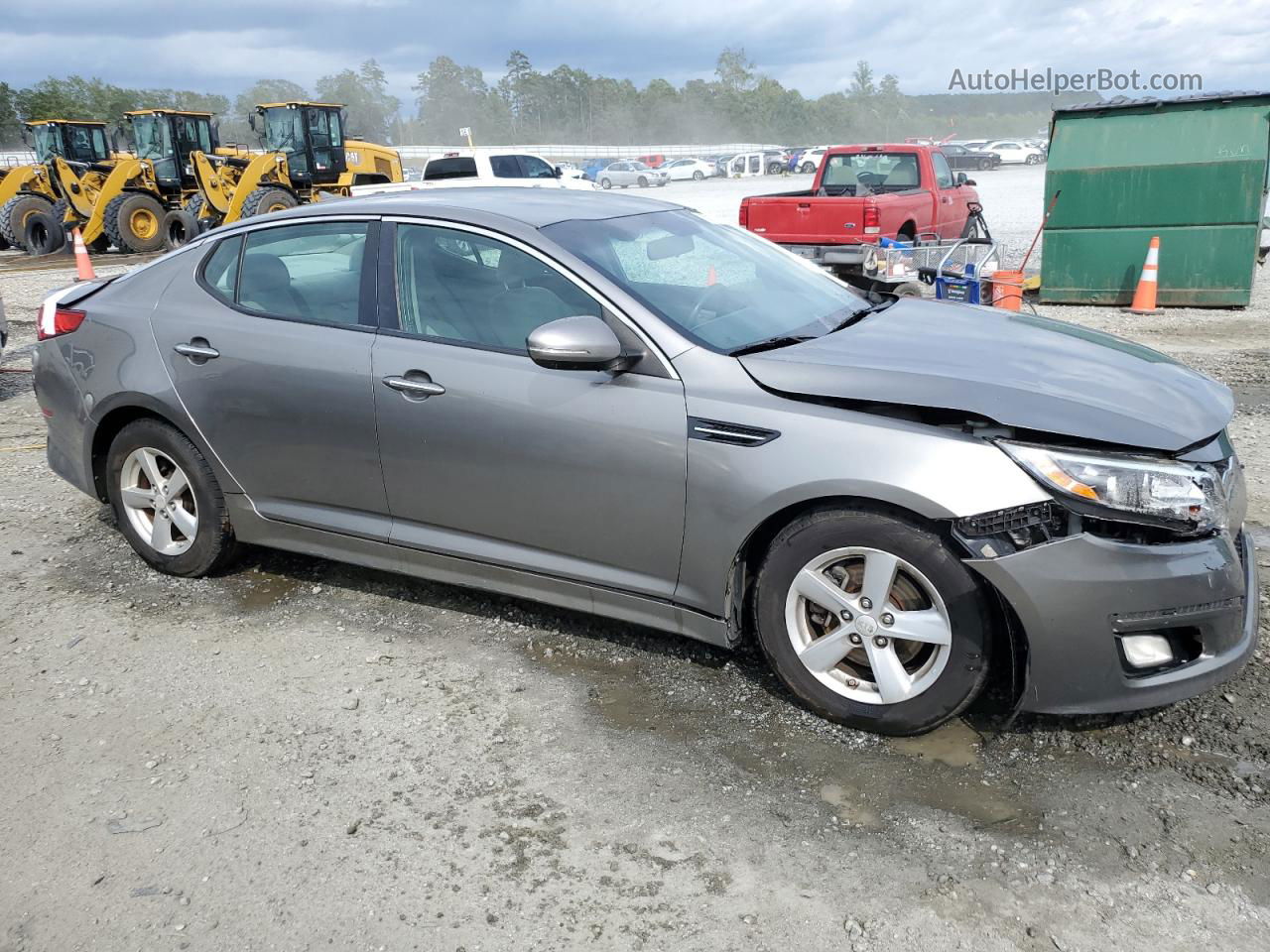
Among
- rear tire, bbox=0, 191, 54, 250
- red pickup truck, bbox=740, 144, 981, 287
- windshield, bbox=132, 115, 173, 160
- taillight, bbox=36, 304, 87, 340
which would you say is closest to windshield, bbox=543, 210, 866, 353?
taillight, bbox=36, 304, 87, 340

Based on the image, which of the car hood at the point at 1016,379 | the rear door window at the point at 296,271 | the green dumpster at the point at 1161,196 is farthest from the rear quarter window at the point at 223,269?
the green dumpster at the point at 1161,196

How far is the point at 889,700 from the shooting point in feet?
10.3

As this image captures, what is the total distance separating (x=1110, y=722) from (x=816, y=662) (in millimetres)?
951

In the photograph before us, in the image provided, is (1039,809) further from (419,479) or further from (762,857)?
(419,479)

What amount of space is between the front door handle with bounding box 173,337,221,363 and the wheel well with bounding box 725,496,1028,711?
232 centimetres

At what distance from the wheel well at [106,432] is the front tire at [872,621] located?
2798 millimetres

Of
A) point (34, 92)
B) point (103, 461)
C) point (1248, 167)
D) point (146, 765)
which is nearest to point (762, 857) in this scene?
point (146, 765)

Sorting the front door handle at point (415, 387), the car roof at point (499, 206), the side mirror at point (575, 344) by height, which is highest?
the car roof at point (499, 206)

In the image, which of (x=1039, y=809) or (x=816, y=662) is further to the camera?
(x=816, y=662)

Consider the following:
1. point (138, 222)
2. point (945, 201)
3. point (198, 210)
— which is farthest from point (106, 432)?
point (138, 222)

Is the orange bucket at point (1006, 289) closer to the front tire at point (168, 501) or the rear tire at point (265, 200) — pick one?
the front tire at point (168, 501)

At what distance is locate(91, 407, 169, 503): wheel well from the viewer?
14.7 ft

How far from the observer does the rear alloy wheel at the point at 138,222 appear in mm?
20922

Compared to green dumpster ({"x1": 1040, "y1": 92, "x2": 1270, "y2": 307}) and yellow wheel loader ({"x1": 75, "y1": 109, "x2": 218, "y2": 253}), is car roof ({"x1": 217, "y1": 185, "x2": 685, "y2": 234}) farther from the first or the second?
yellow wheel loader ({"x1": 75, "y1": 109, "x2": 218, "y2": 253})
